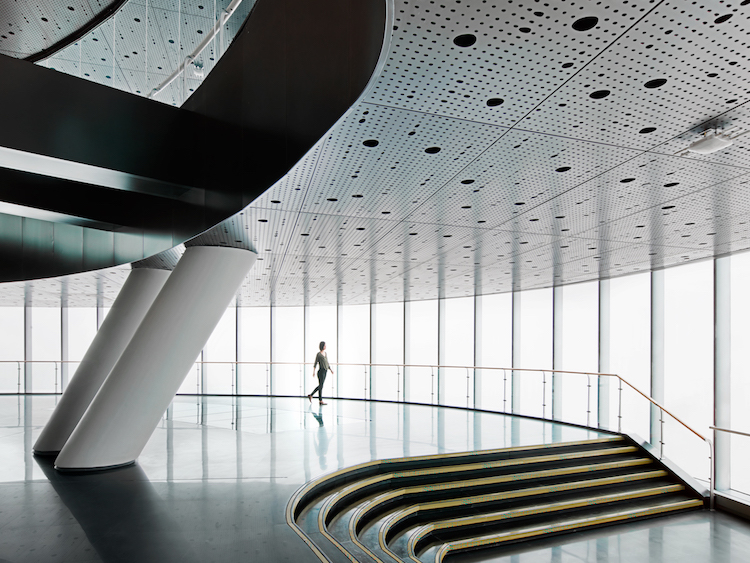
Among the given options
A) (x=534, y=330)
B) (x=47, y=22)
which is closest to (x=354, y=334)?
(x=534, y=330)

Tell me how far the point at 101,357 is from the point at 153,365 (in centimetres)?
227

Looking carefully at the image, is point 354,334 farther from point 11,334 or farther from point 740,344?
point 11,334

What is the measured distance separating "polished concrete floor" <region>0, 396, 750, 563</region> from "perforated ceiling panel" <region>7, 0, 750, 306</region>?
2.93 m

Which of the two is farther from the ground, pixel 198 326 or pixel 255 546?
pixel 198 326

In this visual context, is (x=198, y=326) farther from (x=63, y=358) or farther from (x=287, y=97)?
(x=63, y=358)

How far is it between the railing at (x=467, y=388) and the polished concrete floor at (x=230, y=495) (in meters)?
0.73

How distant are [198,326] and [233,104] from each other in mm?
3237

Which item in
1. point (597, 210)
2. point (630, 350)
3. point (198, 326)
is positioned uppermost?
point (597, 210)

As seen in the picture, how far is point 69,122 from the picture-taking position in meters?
4.50

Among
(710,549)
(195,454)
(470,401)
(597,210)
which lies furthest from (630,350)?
(195,454)

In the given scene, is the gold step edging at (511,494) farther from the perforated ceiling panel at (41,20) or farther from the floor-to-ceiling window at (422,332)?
the floor-to-ceiling window at (422,332)

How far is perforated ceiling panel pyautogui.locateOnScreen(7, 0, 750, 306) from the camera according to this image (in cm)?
231

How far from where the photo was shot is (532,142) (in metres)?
3.55

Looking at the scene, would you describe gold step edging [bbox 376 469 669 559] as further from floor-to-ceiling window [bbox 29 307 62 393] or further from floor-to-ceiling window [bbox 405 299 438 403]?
floor-to-ceiling window [bbox 29 307 62 393]
